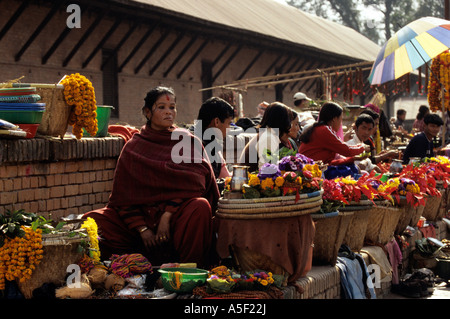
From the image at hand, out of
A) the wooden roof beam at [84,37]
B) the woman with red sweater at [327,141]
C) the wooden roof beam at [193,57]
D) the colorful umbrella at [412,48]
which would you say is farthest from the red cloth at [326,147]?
the wooden roof beam at [193,57]

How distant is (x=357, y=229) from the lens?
5.18m

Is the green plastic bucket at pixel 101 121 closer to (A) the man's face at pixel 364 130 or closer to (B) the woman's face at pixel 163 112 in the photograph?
(B) the woman's face at pixel 163 112

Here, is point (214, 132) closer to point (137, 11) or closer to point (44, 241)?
point (44, 241)

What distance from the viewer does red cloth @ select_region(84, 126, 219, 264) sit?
13.5 ft

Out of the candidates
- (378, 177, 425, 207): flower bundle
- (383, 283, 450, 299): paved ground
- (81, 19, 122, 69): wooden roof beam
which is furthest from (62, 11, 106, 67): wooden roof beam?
(383, 283, 450, 299): paved ground

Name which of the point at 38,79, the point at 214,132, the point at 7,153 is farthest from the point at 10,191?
the point at 38,79

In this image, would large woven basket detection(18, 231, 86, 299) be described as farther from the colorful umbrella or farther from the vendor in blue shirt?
the vendor in blue shirt

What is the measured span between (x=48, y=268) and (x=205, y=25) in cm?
1035

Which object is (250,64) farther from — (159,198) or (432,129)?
(159,198)

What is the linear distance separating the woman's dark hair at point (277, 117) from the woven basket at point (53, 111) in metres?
1.56

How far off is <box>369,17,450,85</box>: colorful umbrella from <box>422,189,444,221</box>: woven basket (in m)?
1.51

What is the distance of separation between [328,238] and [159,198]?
1271 mm

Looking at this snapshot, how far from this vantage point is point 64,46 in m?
12.0

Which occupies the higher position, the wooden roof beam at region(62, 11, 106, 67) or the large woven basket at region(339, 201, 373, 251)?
the wooden roof beam at region(62, 11, 106, 67)
